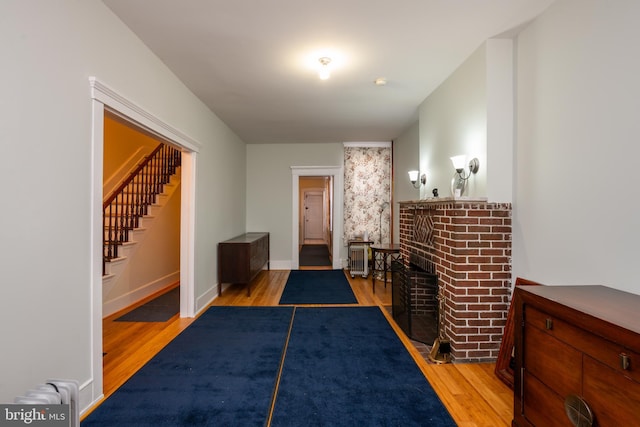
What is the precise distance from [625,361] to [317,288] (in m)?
3.90

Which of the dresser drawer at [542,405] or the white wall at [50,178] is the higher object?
the white wall at [50,178]

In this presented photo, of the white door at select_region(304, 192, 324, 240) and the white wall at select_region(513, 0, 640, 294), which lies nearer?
the white wall at select_region(513, 0, 640, 294)

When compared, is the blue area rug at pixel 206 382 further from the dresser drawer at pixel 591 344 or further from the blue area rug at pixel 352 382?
the dresser drawer at pixel 591 344

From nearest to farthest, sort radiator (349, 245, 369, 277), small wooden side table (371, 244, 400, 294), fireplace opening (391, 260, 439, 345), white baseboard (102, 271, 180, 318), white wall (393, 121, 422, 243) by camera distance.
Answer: fireplace opening (391, 260, 439, 345) → white baseboard (102, 271, 180, 318) → small wooden side table (371, 244, 400, 294) → white wall (393, 121, 422, 243) → radiator (349, 245, 369, 277)

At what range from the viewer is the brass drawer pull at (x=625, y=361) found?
1.04 metres

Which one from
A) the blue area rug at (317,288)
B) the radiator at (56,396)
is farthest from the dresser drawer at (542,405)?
the blue area rug at (317,288)

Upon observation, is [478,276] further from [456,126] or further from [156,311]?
[156,311]

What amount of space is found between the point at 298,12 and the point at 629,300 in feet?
8.41

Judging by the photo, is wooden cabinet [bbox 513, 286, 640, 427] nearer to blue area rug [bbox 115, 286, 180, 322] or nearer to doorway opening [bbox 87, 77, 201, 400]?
doorway opening [bbox 87, 77, 201, 400]

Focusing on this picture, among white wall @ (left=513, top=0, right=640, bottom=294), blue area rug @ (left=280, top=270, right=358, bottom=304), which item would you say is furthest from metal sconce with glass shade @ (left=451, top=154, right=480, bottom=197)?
blue area rug @ (left=280, top=270, right=358, bottom=304)

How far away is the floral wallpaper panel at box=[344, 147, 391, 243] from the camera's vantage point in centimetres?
614

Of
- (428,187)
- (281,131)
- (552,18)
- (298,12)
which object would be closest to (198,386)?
(298,12)

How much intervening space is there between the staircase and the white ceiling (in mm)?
1803

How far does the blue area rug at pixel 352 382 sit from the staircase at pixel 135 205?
254 centimetres
